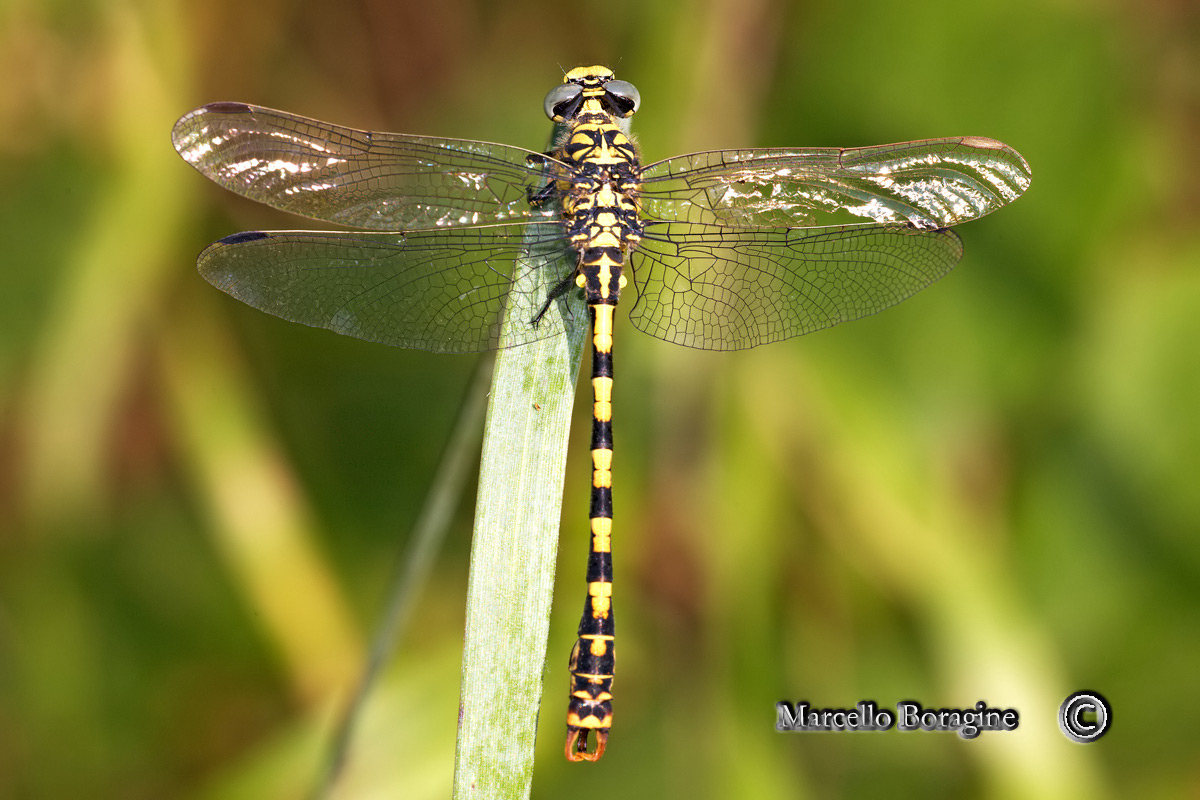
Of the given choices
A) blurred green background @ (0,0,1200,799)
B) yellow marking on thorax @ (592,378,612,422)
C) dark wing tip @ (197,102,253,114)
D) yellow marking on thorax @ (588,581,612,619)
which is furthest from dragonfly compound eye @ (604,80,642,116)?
yellow marking on thorax @ (588,581,612,619)

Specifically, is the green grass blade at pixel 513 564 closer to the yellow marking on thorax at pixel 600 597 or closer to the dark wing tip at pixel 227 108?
the yellow marking on thorax at pixel 600 597

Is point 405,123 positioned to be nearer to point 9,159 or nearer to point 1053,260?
point 9,159

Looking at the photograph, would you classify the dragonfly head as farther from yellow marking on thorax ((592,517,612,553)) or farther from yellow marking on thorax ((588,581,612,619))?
yellow marking on thorax ((588,581,612,619))

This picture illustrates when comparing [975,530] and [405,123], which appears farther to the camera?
[405,123]

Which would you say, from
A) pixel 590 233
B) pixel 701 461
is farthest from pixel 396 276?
pixel 701 461

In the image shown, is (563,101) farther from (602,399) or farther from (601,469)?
(601,469)

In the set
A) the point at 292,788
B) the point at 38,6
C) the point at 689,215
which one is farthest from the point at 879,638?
the point at 38,6

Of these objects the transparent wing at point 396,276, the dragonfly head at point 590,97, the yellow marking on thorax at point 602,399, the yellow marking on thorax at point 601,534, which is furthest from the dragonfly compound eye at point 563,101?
the yellow marking on thorax at point 601,534
